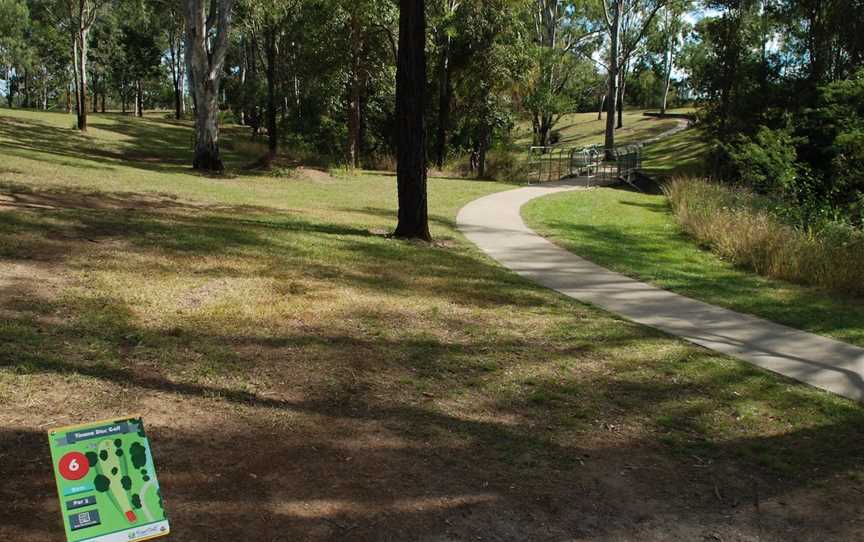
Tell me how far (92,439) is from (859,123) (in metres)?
20.0

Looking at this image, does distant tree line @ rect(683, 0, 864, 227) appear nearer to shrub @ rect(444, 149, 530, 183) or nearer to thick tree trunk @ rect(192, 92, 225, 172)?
shrub @ rect(444, 149, 530, 183)

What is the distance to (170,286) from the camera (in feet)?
25.7

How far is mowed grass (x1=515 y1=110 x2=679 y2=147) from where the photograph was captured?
54.4m

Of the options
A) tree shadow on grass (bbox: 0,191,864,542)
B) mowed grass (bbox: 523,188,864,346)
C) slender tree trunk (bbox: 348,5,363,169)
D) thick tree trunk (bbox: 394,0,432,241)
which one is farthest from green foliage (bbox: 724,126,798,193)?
slender tree trunk (bbox: 348,5,363,169)

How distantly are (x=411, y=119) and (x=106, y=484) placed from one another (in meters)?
9.83

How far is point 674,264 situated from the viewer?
1292 centimetres

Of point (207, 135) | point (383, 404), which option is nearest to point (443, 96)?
point (207, 135)

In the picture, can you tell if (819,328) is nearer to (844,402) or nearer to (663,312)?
(663,312)

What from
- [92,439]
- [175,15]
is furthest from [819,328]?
[175,15]

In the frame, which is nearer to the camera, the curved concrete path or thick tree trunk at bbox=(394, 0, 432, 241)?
the curved concrete path

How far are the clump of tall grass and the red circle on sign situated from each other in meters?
10.8

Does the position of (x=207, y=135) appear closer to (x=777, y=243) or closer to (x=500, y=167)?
(x=500, y=167)

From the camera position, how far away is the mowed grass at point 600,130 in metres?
54.4

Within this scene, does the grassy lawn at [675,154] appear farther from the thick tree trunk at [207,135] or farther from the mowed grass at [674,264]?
the thick tree trunk at [207,135]
